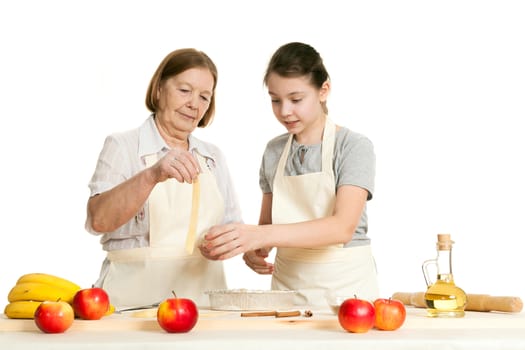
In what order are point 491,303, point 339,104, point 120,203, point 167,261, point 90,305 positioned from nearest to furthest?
point 90,305, point 491,303, point 120,203, point 167,261, point 339,104

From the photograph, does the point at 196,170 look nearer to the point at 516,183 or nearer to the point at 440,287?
the point at 440,287

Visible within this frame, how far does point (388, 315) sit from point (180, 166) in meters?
0.85

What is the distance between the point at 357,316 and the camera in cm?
158

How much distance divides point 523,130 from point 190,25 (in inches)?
76.3

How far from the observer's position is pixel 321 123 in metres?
2.71

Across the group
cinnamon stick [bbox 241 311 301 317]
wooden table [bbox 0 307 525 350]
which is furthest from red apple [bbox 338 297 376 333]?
cinnamon stick [bbox 241 311 301 317]

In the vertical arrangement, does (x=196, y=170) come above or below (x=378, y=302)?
above

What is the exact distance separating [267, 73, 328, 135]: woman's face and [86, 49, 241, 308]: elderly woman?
1.26ft

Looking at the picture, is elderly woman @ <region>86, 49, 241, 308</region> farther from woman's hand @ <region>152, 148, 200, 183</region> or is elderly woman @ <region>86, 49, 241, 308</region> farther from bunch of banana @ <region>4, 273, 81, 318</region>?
bunch of banana @ <region>4, 273, 81, 318</region>

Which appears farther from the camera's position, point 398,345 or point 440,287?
→ point 440,287

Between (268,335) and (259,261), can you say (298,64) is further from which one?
(268,335)

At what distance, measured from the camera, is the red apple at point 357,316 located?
158cm

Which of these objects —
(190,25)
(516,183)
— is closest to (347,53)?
(190,25)

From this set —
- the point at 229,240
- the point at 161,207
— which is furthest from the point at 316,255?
the point at 161,207
